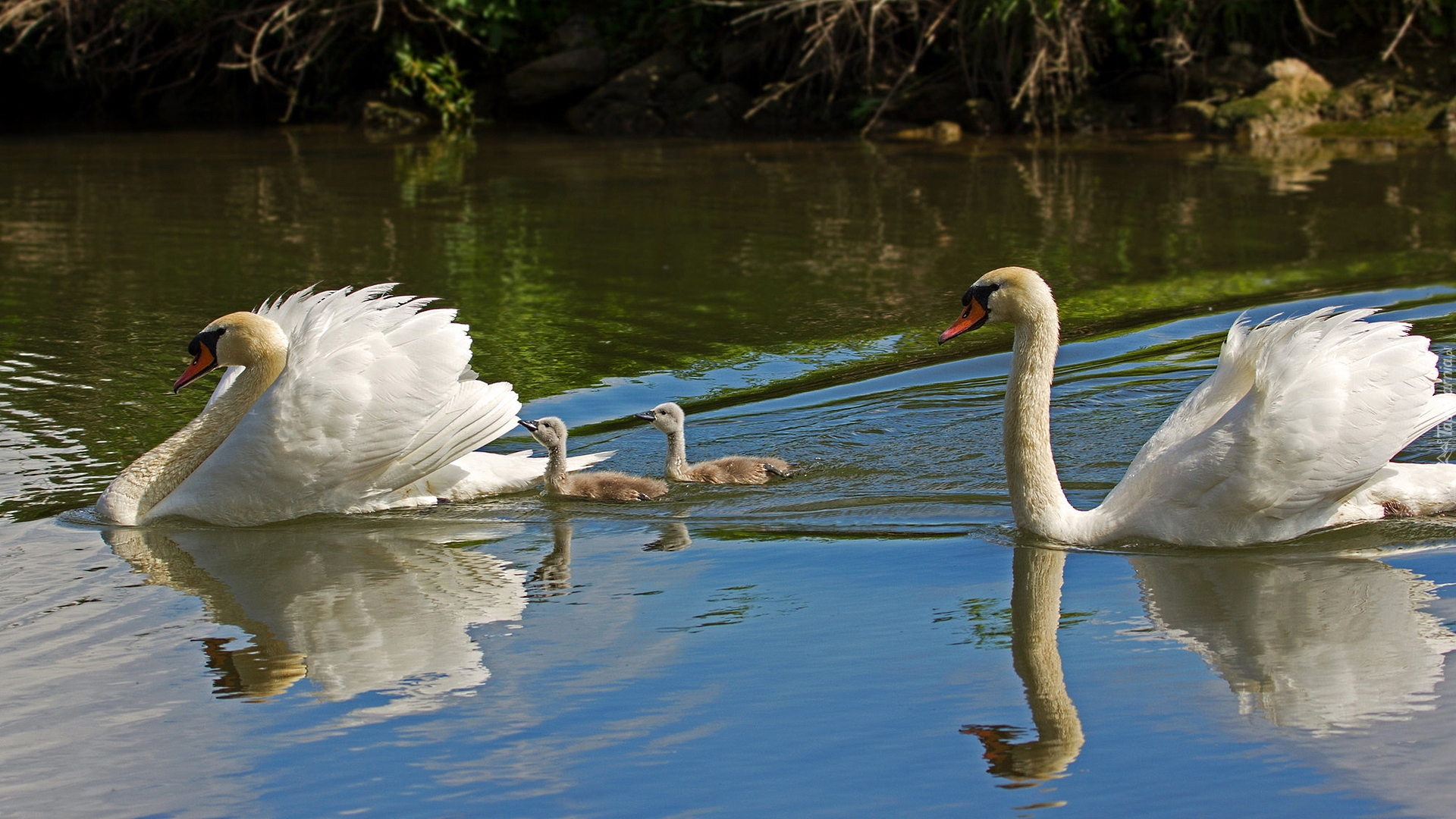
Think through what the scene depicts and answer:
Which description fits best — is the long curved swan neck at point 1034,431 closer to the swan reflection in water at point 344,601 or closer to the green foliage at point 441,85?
the swan reflection in water at point 344,601

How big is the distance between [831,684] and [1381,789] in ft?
4.61

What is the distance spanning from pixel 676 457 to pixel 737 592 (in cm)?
174

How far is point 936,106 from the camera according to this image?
816 inches

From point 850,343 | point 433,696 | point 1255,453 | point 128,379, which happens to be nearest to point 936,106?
point 850,343

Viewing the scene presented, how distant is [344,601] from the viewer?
536 centimetres

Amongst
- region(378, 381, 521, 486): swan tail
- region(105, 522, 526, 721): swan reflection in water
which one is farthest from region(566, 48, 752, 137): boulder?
region(105, 522, 526, 721): swan reflection in water

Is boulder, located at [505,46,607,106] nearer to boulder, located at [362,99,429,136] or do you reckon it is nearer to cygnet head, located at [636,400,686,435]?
boulder, located at [362,99,429,136]

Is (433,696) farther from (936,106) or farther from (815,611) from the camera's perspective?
(936,106)

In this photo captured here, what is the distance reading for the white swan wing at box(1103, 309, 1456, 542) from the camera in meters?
5.41

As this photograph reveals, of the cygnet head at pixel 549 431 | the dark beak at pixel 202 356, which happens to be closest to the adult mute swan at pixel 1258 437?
the cygnet head at pixel 549 431

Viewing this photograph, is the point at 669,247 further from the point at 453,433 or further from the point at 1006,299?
the point at 1006,299

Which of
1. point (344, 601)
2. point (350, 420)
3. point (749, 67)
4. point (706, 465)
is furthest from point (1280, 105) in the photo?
point (344, 601)

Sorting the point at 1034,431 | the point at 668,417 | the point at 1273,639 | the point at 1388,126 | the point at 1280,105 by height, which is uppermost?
the point at 1280,105

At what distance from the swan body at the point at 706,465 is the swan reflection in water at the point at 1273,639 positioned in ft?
4.52
